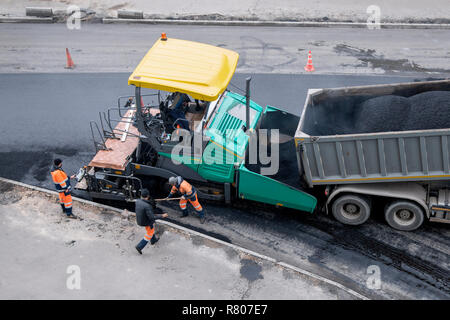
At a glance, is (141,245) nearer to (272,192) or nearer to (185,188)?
(185,188)

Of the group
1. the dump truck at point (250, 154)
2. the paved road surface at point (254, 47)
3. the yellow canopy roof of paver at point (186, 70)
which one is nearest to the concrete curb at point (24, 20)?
the paved road surface at point (254, 47)

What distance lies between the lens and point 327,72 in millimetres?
14242

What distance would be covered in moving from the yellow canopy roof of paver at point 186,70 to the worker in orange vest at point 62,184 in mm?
2204

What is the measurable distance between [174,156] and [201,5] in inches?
492

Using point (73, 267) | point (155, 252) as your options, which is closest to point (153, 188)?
point (155, 252)

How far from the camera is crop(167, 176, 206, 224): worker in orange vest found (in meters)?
8.46

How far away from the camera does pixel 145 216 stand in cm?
786

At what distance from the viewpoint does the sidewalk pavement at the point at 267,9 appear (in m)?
18.2

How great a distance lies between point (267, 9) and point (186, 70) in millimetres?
11819

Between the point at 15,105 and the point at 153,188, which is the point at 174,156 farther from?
the point at 15,105

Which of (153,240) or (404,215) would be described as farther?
(404,215)

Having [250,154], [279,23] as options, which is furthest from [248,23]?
[250,154]

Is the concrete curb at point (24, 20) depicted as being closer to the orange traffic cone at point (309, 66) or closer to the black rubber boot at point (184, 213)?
the orange traffic cone at point (309, 66)

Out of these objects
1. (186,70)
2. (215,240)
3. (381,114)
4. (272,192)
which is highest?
(186,70)
